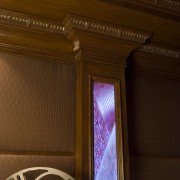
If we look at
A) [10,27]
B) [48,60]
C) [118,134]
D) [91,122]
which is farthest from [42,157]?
[10,27]

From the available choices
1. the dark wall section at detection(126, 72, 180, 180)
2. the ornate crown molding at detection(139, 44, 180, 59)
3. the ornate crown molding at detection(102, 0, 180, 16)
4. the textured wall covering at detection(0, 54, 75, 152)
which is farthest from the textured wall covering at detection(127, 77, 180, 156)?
the ornate crown molding at detection(102, 0, 180, 16)

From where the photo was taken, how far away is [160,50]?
2.14 metres

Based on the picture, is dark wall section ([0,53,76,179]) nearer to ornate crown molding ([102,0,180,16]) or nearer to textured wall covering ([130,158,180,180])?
textured wall covering ([130,158,180,180])

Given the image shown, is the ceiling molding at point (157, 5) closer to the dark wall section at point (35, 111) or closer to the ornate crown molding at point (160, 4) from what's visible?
the ornate crown molding at point (160, 4)

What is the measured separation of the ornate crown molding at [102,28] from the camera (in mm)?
1771

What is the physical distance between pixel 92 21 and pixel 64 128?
2.15 feet

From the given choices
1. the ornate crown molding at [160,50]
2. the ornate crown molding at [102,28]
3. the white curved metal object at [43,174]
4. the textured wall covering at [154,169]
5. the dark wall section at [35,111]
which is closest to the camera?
the white curved metal object at [43,174]

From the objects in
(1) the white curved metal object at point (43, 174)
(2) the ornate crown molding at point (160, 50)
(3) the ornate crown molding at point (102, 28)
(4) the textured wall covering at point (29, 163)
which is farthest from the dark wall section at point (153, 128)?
(1) the white curved metal object at point (43, 174)

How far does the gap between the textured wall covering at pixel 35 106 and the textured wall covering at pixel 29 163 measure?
5 cm

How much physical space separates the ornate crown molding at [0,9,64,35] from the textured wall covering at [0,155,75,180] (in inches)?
29.5

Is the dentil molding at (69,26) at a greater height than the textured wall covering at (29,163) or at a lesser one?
greater

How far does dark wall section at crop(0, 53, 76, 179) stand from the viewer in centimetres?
165

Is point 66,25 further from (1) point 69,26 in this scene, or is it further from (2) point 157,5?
(2) point 157,5

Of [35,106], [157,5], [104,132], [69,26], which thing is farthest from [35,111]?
[157,5]
